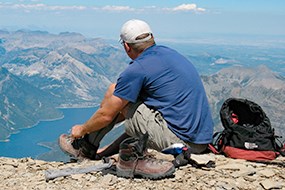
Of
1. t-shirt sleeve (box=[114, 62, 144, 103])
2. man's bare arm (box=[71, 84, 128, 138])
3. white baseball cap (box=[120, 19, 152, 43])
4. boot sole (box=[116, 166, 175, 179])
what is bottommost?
boot sole (box=[116, 166, 175, 179])

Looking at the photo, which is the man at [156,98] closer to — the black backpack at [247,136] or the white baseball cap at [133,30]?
the white baseball cap at [133,30]

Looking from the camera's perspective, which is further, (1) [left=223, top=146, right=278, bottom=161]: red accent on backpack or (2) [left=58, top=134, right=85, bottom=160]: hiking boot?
(2) [left=58, top=134, right=85, bottom=160]: hiking boot

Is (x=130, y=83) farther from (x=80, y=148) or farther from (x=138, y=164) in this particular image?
(x=80, y=148)

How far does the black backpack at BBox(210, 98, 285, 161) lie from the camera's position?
22.2ft

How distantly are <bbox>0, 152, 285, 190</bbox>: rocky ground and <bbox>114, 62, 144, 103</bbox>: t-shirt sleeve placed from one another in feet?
3.82

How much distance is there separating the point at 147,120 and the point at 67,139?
193cm

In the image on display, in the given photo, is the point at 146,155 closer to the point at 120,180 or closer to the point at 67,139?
the point at 120,180

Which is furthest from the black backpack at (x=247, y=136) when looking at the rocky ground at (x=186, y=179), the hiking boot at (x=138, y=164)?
the hiking boot at (x=138, y=164)

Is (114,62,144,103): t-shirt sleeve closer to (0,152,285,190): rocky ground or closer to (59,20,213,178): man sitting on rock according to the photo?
(59,20,213,178): man sitting on rock

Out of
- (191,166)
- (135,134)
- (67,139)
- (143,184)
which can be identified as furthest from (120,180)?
(67,139)

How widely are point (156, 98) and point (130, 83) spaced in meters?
0.61

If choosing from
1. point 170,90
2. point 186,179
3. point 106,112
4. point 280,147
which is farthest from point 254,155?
point 106,112

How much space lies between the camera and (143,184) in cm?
587

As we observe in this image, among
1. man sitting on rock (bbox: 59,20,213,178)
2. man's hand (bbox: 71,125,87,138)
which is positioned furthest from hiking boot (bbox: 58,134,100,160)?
man sitting on rock (bbox: 59,20,213,178)
